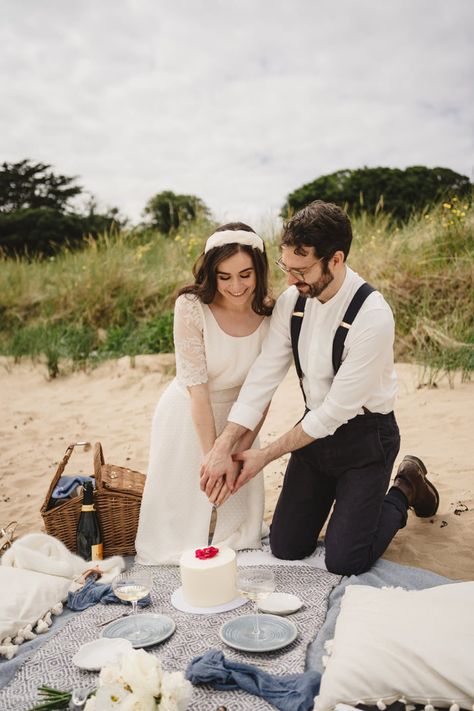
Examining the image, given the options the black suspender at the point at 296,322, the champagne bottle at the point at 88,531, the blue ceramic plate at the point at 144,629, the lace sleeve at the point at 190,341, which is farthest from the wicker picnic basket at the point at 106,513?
the black suspender at the point at 296,322

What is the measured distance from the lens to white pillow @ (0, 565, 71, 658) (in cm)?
265

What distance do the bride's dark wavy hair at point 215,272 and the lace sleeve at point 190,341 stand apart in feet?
0.21

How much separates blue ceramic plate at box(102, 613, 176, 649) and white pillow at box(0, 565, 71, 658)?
14.2 inches

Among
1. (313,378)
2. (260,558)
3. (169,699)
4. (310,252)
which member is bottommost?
(260,558)

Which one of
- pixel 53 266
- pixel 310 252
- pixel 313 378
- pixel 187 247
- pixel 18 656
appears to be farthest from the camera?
pixel 53 266

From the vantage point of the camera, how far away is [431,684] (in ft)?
6.57

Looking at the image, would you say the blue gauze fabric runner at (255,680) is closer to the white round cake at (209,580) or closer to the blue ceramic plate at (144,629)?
the blue ceramic plate at (144,629)

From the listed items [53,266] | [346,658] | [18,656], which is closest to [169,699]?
[346,658]

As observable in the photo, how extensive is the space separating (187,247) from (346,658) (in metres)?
8.40

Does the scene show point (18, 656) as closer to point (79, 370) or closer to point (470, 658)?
point (470, 658)

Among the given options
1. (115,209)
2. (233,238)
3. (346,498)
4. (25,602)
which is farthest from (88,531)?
(115,209)

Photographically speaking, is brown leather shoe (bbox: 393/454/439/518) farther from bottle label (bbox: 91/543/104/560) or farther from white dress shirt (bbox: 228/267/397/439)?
bottle label (bbox: 91/543/104/560)

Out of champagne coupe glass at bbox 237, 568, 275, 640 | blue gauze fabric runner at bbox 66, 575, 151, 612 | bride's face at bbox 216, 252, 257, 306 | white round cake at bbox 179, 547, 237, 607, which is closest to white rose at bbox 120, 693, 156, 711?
champagne coupe glass at bbox 237, 568, 275, 640

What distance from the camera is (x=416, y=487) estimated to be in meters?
3.57
